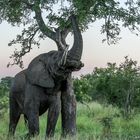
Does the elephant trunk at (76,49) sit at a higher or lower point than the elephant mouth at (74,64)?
higher

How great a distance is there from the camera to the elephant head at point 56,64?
14.6 m

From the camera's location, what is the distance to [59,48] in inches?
636

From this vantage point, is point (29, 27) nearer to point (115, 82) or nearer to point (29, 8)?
point (29, 8)

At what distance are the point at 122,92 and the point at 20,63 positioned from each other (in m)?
14.0

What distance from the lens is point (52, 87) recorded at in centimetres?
1531

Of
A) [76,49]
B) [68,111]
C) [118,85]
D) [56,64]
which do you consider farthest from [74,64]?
[118,85]

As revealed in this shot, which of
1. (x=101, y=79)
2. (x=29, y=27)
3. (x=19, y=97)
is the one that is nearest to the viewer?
(x=19, y=97)

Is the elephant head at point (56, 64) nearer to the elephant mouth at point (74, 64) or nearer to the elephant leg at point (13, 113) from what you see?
the elephant mouth at point (74, 64)

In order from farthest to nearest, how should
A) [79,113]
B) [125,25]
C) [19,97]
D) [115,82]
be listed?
[115,82] → [79,113] → [125,25] → [19,97]

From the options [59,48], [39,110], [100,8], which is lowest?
[39,110]

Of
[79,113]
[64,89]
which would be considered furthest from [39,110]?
[79,113]

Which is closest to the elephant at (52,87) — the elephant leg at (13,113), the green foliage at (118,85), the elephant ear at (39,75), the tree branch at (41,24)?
the elephant ear at (39,75)

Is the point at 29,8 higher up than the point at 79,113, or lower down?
higher up

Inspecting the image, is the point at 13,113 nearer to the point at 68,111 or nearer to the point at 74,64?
the point at 68,111
